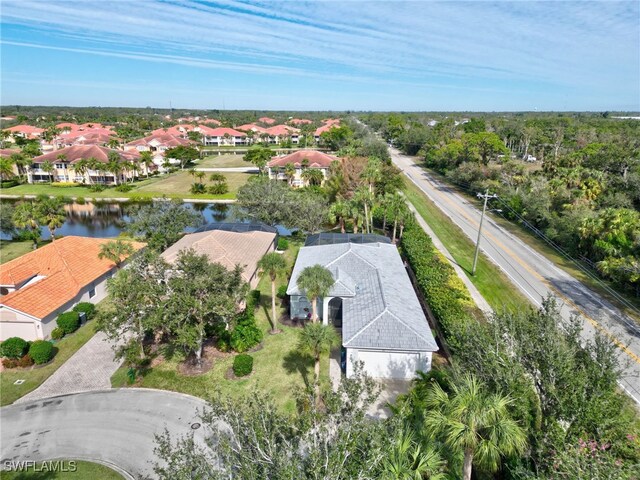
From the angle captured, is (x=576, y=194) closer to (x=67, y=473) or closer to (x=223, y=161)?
(x=67, y=473)

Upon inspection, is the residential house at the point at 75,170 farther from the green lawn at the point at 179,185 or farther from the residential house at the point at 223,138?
the residential house at the point at 223,138

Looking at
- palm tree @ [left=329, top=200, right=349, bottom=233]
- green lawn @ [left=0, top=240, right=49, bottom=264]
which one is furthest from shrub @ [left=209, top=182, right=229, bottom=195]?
palm tree @ [left=329, top=200, right=349, bottom=233]

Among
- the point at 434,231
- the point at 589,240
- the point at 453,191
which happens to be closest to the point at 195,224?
the point at 434,231

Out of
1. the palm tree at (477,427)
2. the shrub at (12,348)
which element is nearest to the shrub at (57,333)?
the shrub at (12,348)

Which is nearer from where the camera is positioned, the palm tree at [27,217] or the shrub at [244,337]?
the shrub at [244,337]

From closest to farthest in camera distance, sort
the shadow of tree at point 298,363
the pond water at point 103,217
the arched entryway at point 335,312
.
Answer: the shadow of tree at point 298,363, the arched entryway at point 335,312, the pond water at point 103,217

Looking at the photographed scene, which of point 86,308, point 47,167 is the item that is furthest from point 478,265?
point 47,167
